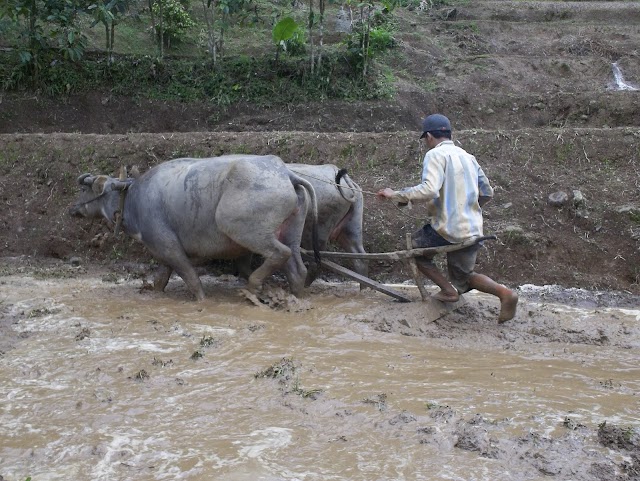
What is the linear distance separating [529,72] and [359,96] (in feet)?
17.1

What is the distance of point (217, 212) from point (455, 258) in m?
2.38

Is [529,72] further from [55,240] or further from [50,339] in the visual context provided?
[50,339]

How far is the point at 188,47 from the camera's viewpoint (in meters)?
16.5

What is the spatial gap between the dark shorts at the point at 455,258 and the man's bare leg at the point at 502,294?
10 cm

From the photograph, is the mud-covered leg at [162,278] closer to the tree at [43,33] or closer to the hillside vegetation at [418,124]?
the hillside vegetation at [418,124]

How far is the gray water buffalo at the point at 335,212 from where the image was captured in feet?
25.5

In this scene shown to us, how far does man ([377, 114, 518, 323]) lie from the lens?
20.6ft

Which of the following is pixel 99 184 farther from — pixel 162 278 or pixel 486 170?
pixel 486 170

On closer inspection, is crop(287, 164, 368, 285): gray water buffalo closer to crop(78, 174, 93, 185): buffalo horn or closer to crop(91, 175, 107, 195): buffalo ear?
crop(91, 175, 107, 195): buffalo ear

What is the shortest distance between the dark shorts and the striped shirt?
0.51 feet

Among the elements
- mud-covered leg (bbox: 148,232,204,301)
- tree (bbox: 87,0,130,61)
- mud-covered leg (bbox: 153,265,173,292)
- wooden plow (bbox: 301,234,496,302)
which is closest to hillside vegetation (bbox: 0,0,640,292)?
wooden plow (bbox: 301,234,496,302)

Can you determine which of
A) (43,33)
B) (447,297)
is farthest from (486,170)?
(43,33)

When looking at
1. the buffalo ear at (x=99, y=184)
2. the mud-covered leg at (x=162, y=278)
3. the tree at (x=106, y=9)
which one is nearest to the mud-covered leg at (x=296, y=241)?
the mud-covered leg at (x=162, y=278)

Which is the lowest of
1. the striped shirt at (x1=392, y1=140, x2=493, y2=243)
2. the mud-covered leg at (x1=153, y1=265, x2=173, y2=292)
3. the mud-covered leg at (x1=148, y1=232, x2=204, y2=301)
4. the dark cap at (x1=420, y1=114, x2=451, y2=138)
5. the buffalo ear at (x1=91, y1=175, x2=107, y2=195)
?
the mud-covered leg at (x1=153, y1=265, x2=173, y2=292)
